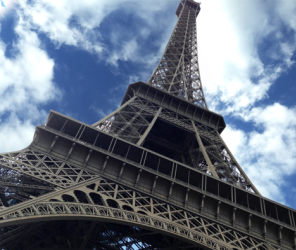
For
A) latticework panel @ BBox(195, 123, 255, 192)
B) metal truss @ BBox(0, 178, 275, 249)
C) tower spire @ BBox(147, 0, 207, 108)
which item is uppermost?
tower spire @ BBox(147, 0, 207, 108)

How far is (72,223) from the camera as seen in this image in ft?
59.8

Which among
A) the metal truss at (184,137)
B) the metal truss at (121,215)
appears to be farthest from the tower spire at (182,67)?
the metal truss at (121,215)

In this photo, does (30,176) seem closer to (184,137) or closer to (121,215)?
(121,215)

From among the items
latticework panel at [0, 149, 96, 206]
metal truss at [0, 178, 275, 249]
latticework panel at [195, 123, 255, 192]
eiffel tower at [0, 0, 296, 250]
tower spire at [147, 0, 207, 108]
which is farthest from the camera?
tower spire at [147, 0, 207, 108]

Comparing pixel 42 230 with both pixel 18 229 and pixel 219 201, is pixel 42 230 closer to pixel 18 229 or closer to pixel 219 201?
pixel 18 229

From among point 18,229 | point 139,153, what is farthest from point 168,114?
point 18,229

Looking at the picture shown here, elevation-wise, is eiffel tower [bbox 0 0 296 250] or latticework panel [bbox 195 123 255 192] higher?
latticework panel [bbox 195 123 255 192]

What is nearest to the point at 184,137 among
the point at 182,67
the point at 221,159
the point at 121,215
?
the point at 221,159

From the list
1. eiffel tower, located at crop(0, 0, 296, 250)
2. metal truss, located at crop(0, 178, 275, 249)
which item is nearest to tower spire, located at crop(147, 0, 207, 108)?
eiffel tower, located at crop(0, 0, 296, 250)

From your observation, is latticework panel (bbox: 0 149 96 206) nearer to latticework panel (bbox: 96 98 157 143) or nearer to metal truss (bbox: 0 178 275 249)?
metal truss (bbox: 0 178 275 249)

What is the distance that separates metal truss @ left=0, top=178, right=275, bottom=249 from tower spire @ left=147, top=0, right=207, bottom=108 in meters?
19.7

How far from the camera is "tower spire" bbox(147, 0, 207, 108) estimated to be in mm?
37281

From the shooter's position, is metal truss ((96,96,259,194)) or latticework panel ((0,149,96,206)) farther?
metal truss ((96,96,259,194))

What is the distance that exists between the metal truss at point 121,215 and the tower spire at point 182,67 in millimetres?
19704
